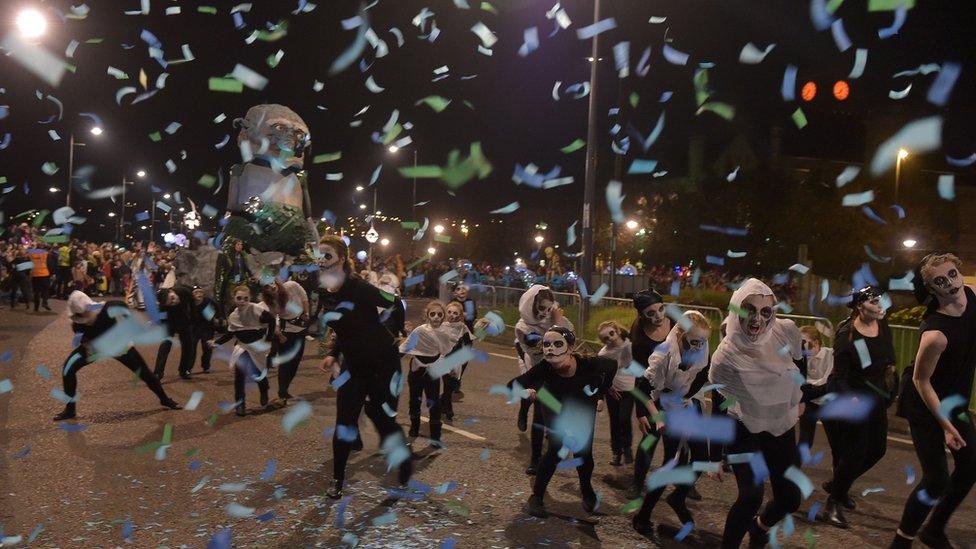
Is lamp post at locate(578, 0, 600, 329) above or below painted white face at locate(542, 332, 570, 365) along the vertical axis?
above

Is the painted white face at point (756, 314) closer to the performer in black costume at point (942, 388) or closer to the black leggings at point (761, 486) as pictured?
the black leggings at point (761, 486)

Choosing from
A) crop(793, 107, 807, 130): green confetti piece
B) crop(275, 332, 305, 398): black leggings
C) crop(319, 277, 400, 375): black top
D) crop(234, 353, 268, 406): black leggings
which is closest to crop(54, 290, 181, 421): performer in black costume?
crop(234, 353, 268, 406): black leggings

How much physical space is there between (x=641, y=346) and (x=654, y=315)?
0.26 m

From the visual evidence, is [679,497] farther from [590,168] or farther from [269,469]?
[590,168]

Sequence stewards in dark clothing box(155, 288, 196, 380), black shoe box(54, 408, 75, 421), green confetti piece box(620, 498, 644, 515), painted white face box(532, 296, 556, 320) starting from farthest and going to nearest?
stewards in dark clothing box(155, 288, 196, 380) → black shoe box(54, 408, 75, 421) → painted white face box(532, 296, 556, 320) → green confetti piece box(620, 498, 644, 515)

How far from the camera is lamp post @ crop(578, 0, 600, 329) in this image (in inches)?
675

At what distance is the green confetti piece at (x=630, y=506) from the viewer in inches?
229

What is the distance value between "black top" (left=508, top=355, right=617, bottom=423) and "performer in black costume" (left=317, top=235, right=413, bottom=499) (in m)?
1.10

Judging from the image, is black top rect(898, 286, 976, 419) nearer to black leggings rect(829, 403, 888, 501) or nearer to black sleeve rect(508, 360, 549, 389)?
black leggings rect(829, 403, 888, 501)

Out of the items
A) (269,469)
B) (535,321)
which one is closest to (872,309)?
(535,321)

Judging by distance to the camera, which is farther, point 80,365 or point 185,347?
point 185,347

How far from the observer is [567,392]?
5.72 meters

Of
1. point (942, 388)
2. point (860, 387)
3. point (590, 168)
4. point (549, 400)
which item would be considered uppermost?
point (590, 168)

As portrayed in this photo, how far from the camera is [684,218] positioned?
1093 inches
